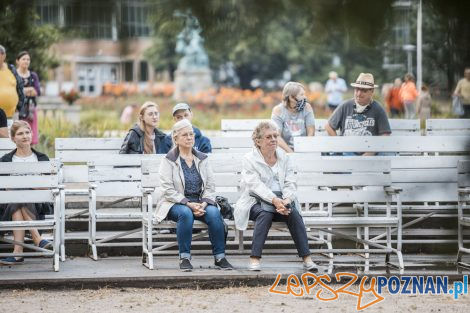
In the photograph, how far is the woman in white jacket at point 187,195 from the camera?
25.6 feet

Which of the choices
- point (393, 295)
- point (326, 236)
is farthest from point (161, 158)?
point (393, 295)

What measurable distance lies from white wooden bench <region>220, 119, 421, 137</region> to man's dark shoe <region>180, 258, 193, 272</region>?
267cm

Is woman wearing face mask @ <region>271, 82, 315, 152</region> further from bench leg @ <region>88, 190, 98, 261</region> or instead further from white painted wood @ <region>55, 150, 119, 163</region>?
bench leg @ <region>88, 190, 98, 261</region>

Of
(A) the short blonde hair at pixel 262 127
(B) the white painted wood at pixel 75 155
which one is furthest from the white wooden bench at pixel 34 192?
(A) the short blonde hair at pixel 262 127

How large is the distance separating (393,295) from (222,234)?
143cm

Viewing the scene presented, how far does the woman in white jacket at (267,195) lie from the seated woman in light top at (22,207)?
67.8 inches

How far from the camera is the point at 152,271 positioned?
7805 mm

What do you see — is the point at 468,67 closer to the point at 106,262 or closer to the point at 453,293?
the point at 453,293

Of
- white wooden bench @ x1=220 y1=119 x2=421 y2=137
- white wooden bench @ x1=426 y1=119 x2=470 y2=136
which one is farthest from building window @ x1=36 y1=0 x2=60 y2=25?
white wooden bench @ x1=220 y1=119 x2=421 y2=137

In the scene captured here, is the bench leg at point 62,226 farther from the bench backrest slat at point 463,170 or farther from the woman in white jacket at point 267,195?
the bench backrest slat at point 463,170

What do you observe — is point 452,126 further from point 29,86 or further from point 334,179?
point 29,86

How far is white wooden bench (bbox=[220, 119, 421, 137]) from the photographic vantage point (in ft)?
33.4

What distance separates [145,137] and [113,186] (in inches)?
26.1

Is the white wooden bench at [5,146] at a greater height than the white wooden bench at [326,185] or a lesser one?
greater
